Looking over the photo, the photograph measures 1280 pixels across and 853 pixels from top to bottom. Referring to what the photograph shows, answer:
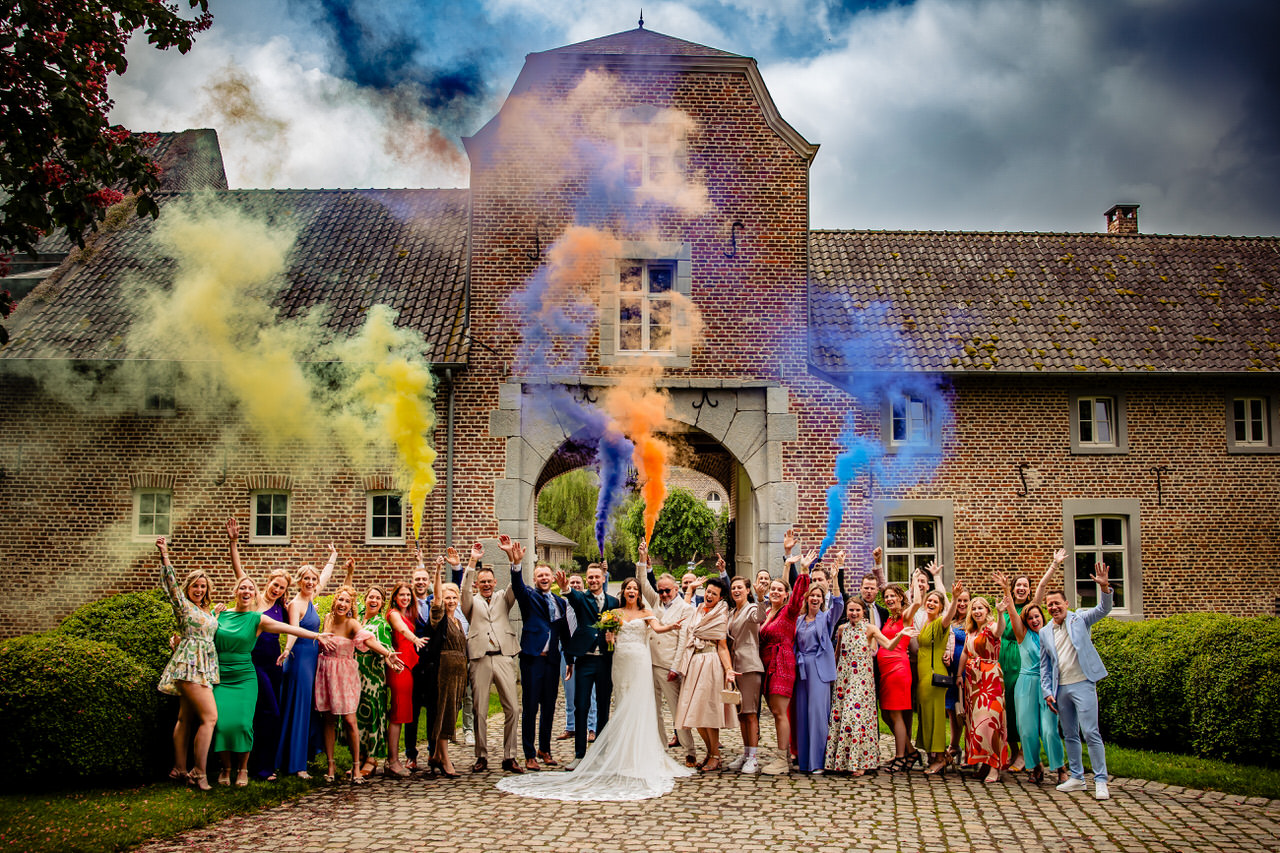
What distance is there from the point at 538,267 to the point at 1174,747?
10.9m

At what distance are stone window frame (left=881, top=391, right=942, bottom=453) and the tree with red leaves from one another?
11.7 metres

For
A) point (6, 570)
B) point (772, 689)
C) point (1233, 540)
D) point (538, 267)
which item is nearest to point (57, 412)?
point (6, 570)

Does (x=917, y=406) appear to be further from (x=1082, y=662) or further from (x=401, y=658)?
(x=401, y=658)

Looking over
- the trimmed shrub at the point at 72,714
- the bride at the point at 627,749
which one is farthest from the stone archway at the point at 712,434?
the trimmed shrub at the point at 72,714

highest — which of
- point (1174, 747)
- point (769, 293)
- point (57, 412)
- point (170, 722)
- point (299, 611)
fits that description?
point (769, 293)

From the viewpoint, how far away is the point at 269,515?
15.8 m

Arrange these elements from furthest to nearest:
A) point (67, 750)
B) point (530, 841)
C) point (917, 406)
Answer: point (917, 406) → point (67, 750) → point (530, 841)

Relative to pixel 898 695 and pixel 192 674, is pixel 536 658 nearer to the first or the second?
pixel 192 674

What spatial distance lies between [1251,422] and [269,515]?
17083 mm

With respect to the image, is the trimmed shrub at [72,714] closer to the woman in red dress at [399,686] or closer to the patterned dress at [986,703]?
the woman in red dress at [399,686]

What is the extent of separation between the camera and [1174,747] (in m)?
10.1

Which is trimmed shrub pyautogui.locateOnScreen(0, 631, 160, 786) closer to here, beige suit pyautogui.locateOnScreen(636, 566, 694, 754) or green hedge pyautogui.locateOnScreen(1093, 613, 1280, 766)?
beige suit pyautogui.locateOnScreen(636, 566, 694, 754)

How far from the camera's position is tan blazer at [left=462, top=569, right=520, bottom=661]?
9086mm

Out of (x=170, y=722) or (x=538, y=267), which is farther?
(x=538, y=267)
